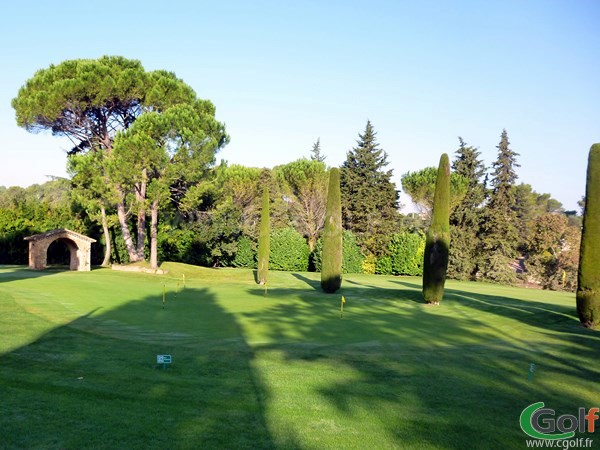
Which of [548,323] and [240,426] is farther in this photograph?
[548,323]

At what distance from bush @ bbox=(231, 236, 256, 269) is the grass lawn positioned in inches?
1164

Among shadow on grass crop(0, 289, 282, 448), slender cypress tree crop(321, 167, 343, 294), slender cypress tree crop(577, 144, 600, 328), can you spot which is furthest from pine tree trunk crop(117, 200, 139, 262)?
slender cypress tree crop(577, 144, 600, 328)

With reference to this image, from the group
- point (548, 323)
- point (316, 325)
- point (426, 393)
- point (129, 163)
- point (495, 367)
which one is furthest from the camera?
point (129, 163)

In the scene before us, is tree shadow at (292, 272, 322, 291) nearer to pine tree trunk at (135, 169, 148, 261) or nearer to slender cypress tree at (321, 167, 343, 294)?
slender cypress tree at (321, 167, 343, 294)

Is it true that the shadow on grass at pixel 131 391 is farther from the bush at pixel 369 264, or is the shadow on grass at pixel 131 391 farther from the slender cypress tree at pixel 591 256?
the bush at pixel 369 264

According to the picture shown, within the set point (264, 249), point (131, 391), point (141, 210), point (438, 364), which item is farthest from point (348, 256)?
point (131, 391)

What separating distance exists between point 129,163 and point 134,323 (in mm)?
24126

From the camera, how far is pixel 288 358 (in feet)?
43.5

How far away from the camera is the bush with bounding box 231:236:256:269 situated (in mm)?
53031

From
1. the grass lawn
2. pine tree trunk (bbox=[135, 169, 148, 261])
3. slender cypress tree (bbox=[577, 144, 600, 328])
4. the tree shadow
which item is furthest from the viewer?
pine tree trunk (bbox=[135, 169, 148, 261])

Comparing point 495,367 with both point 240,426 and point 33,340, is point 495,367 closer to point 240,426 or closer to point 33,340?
point 240,426

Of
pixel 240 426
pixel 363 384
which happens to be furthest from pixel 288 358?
pixel 240 426

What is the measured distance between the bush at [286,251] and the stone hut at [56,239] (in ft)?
64.2

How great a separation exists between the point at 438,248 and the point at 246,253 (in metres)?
29.5
